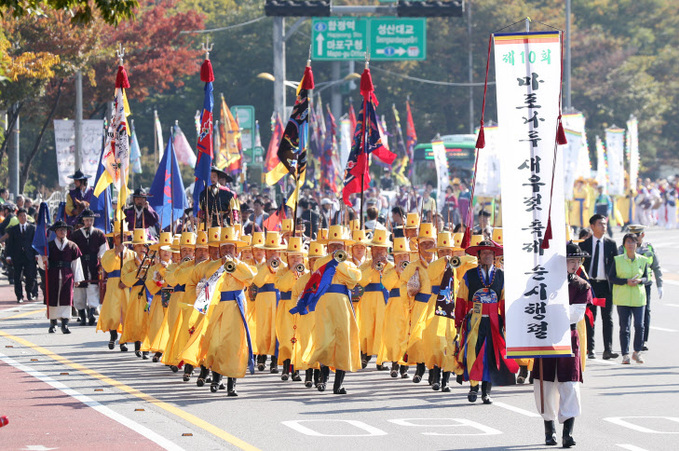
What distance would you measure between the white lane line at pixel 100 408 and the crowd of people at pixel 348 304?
1.20m

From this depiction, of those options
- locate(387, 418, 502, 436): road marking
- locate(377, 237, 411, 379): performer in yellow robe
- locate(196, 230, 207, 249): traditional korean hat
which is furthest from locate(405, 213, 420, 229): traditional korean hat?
locate(387, 418, 502, 436): road marking

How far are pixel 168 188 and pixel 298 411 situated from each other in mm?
9006

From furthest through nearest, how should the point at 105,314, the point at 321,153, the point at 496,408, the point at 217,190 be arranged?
the point at 321,153, the point at 217,190, the point at 105,314, the point at 496,408

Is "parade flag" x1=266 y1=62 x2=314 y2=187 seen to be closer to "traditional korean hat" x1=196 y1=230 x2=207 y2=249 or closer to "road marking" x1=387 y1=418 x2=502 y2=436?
"traditional korean hat" x1=196 y1=230 x2=207 y2=249

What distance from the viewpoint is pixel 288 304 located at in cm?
1456

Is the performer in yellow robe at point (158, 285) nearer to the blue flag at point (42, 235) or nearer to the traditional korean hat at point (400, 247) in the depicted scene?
the traditional korean hat at point (400, 247)

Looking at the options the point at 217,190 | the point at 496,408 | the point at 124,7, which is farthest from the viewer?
the point at 217,190

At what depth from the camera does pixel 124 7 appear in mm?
10156

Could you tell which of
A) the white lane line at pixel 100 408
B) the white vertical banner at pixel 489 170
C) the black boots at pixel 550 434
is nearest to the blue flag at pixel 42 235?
the white lane line at pixel 100 408

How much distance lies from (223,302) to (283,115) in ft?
74.8

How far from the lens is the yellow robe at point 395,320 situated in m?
14.4

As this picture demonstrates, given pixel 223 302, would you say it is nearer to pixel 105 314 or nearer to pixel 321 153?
pixel 105 314

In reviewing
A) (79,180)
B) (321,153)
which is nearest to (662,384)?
(79,180)

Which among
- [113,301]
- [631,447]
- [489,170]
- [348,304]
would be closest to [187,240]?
[348,304]
